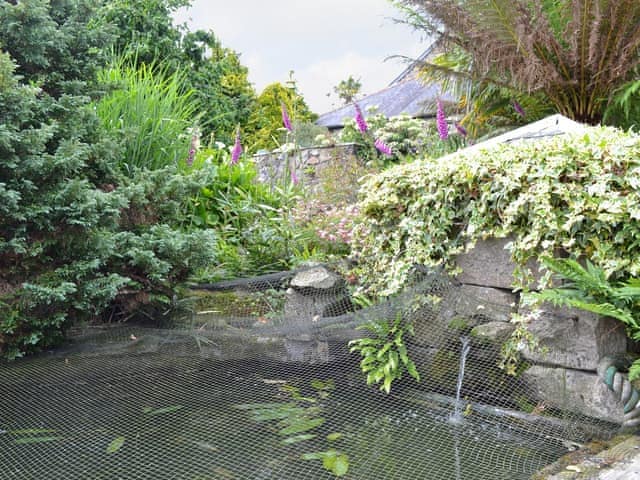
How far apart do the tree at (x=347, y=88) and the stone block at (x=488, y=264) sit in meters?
16.6

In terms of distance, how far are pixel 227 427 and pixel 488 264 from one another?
1313 millimetres

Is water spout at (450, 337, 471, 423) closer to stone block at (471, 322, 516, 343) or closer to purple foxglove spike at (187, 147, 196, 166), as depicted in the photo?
stone block at (471, 322, 516, 343)

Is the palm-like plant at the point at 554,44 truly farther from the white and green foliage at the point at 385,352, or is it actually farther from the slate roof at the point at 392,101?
the slate roof at the point at 392,101

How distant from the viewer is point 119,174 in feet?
9.79

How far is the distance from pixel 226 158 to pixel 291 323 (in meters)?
2.71

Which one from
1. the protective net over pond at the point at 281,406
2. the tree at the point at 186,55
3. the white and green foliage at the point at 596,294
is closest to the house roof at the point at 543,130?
the protective net over pond at the point at 281,406

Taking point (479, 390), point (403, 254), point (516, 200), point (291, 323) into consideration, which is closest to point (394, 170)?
point (403, 254)

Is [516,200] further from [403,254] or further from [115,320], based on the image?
[115,320]

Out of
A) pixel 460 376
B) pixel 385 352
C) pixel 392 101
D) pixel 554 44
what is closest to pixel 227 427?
pixel 385 352

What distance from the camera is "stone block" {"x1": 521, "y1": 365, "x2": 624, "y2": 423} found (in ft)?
6.75

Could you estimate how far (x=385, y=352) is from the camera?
2393 mm

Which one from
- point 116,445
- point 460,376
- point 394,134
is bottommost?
point 116,445

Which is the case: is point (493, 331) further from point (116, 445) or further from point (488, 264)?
point (116, 445)

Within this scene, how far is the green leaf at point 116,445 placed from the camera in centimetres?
188
